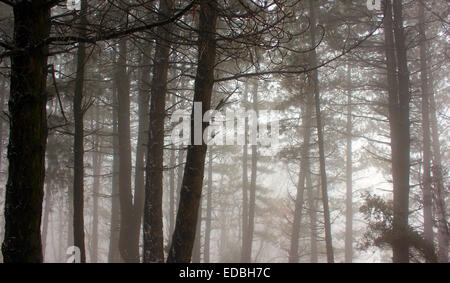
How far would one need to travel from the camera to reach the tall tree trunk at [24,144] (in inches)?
112

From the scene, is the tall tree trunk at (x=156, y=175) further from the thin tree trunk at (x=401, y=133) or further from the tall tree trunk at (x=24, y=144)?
the thin tree trunk at (x=401, y=133)

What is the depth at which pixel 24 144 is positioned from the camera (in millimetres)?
2844

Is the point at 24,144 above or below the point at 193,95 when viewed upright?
below

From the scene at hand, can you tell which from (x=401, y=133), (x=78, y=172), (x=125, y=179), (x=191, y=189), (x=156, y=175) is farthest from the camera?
(x=125, y=179)

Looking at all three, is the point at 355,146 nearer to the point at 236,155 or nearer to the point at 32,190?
the point at 236,155

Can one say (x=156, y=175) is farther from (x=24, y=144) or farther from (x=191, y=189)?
(x=24, y=144)

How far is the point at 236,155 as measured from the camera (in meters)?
20.0

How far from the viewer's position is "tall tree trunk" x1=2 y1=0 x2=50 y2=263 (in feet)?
9.31

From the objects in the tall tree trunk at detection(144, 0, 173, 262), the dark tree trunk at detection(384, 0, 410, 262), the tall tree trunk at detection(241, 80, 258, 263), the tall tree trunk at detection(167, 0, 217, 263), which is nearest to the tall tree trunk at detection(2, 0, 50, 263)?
the tall tree trunk at detection(167, 0, 217, 263)

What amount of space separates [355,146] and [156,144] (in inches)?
620

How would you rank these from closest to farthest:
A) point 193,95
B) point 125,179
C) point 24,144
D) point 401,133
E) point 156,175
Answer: point 24,144
point 156,175
point 401,133
point 125,179
point 193,95

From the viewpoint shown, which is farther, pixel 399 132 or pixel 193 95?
pixel 193 95

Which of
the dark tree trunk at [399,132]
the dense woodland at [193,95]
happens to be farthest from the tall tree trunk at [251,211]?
the dark tree trunk at [399,132]

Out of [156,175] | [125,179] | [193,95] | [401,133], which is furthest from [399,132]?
[125,179]
